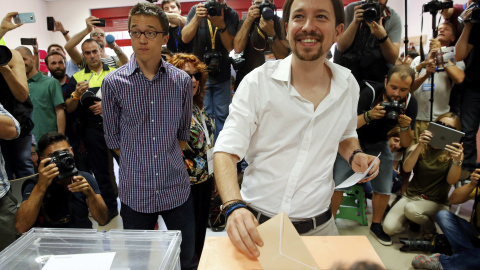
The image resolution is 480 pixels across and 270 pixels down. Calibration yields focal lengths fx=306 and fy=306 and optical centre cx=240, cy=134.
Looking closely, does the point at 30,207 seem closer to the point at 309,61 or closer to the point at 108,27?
the point at 309,61

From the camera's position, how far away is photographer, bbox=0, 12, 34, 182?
2.09 metres

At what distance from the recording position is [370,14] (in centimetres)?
225

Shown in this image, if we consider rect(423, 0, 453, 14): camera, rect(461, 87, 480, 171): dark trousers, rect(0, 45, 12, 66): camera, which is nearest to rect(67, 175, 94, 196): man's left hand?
rect(0, 45, 12, 66): camera

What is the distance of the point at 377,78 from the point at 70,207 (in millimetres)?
2478

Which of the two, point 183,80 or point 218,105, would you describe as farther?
point 218,105

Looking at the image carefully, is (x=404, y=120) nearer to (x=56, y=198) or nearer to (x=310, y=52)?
(x=310, y=52)

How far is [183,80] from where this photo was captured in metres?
1.66

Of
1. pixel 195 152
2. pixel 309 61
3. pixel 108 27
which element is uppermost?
pixel 108 27

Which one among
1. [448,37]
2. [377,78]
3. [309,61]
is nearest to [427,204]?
[377,78]

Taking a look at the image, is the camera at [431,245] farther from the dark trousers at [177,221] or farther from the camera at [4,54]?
the camera at [4,54]

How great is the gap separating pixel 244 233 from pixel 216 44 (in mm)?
2339

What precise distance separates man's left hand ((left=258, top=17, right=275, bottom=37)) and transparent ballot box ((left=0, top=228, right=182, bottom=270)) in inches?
80.4

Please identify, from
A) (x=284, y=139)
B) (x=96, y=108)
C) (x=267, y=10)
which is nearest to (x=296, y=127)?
(x=284, y=139)

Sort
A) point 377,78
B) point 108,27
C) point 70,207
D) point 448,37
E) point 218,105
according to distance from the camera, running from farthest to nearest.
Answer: point 108,27 < point 448,37 < point 218,105 < point 377,78 < point 70,207
